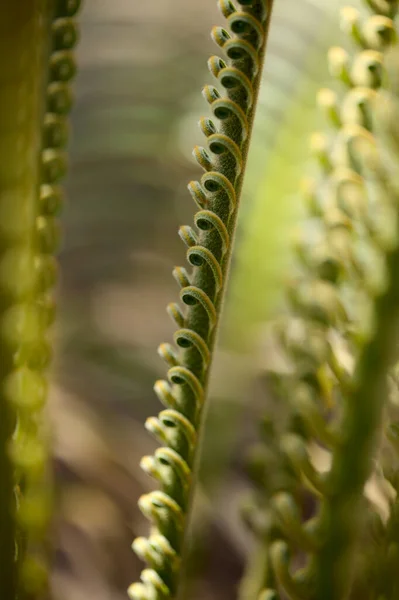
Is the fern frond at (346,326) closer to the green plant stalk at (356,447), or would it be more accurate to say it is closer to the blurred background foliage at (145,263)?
the green plant stalk at (356,447)

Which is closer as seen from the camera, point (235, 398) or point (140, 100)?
point (235, 398)

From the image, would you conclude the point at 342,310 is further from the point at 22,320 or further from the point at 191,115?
the point at 191,115

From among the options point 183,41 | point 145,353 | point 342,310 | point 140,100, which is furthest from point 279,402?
point 183,41

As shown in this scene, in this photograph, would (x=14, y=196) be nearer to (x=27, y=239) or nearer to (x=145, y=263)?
(x=27, y=239)

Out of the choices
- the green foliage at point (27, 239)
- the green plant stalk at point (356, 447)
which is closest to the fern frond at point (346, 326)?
the green plant stalk at point (356, 447)

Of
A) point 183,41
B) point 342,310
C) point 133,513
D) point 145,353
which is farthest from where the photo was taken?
point 183,41

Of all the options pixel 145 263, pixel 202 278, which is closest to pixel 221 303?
pixel 202 278
